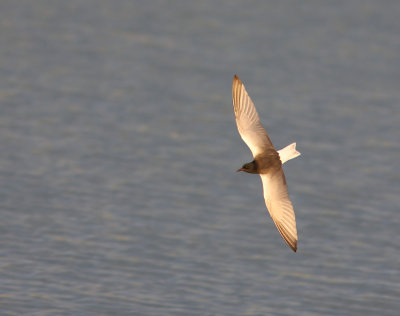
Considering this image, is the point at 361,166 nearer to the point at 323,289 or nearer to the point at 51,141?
the point at 323,289

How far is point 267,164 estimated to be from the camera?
34.3 feet

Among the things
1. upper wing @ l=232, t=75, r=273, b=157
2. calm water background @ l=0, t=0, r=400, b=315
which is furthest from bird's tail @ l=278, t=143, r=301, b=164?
calm water background @ l=0, t=0, r=400, b=315

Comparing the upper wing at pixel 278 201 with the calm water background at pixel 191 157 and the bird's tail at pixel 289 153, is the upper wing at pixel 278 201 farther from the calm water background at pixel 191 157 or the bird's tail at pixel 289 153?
the calm water background at pixel 191 157

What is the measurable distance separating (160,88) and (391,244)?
7194mm

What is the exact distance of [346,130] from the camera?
18047 mm

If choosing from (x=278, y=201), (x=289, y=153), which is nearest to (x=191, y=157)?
(x=278, y=201)

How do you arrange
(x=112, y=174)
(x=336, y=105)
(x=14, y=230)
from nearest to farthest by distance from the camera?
(x=14, y=230) → (x=112, y=174) → (x=336, y=105)

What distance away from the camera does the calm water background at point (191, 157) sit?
12.6 meters

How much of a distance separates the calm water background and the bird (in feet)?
6.18

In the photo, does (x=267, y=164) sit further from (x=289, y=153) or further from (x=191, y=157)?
(x=191, y=157)

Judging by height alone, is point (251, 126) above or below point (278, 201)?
above

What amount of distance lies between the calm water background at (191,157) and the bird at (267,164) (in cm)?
188

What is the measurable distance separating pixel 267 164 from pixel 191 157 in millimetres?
6206

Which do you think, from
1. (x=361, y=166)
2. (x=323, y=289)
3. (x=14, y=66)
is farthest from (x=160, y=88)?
(x=323, y=289)
